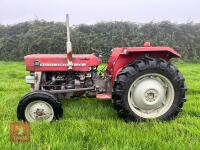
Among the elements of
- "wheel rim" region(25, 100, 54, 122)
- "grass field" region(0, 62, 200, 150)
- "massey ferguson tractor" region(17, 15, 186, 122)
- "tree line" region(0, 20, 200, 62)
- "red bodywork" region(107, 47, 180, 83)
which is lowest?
"grass field" region(0, 62, 200, 150)

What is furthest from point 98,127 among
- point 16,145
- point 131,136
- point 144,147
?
point 16,145

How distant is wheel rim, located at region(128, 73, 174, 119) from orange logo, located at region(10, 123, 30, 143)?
1.67 metres

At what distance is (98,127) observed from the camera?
504 centimetres

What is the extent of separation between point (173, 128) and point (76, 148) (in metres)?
1.61

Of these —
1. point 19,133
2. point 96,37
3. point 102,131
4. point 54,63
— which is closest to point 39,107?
point 54,63

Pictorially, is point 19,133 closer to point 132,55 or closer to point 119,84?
point 119,84

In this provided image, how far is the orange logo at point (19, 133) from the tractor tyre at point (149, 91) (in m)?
1.43

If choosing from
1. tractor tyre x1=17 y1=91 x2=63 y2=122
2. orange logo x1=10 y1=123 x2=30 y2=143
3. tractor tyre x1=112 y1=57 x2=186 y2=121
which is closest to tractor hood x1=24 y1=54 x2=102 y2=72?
tractor tyre x1=17 y1=91 x2=63 y2=122

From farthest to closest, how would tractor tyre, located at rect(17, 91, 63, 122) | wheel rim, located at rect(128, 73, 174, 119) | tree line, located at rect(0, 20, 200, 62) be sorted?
tree line, located at rect(0, 20, 200, 62) < wheel rim, located at rect(128, 73, 174, 119) < tractor tyre, located at rect(17, 91, 63, 122)

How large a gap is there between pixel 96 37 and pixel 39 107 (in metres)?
13.5

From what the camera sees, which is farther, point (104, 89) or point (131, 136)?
point (104, 89)

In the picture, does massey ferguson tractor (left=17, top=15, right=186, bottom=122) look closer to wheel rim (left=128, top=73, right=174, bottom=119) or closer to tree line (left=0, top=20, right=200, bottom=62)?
wheel rim (left=128, top=73, right=174, bottom=119)

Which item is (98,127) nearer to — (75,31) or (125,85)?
(125,85)

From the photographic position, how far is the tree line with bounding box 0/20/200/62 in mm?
18297
